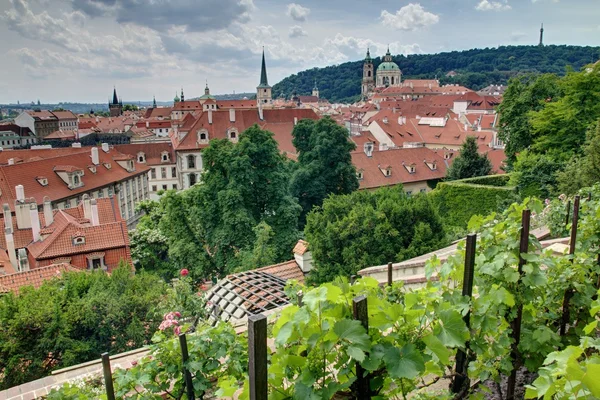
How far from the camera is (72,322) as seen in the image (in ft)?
35.2

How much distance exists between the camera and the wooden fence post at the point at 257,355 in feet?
5.94

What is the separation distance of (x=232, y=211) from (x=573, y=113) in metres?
16.7

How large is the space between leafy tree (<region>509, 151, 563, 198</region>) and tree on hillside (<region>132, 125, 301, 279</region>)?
10.4m

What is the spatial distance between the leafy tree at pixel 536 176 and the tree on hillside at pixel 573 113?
7.55 ft

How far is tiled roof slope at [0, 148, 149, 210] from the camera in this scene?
31.9 meters

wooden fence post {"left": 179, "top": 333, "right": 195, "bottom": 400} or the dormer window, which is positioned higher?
wooden fence post {"left": 179, "top": 333, "right": 195, "bottom": 400}

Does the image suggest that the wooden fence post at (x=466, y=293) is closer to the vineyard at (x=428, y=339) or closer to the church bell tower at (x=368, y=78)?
the vineyard at (x=428, y=339)

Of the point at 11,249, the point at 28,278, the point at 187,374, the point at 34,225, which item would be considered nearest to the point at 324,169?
the point at 34,225

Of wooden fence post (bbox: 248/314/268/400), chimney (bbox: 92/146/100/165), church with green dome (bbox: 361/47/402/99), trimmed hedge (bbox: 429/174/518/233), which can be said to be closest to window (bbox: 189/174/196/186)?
chimney (bbox: 92/146/100/165)

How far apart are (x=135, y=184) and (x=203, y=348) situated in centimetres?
4343

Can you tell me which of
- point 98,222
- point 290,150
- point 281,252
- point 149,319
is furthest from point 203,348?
point 290,150

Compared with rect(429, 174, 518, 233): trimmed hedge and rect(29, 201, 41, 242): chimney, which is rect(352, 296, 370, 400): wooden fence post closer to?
rect(429, 174, 518, 233): trimmed hedge

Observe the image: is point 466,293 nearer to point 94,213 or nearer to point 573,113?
point 94,213

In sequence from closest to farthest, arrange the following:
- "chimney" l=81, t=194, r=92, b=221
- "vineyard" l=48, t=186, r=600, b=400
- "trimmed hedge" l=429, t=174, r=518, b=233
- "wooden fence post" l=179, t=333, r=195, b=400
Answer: "vineyard" l=48, t=186, r=600, b=400, "wooden fence post" l=179, t=333, r=195, b=400, "trimmed hedge" l=429, t=174, r=518, b=233, "chimney" l=81, t=194, r=92, b=221
